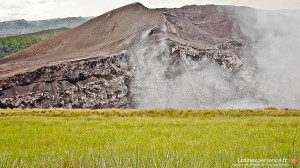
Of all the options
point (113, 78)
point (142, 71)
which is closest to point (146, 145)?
point (113, 78)

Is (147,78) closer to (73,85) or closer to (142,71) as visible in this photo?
(142,71)

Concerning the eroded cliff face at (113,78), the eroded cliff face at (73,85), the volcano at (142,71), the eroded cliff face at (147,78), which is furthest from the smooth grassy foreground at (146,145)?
the volcano at (142,71)

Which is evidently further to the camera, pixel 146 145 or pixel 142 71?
pixel 142 71

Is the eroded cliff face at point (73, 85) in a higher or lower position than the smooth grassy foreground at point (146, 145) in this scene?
lower

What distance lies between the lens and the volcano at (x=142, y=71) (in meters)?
96.5

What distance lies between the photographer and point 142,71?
366 feet

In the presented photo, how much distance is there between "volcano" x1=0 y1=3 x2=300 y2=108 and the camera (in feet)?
317

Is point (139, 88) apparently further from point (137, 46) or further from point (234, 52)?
point (234, 52)

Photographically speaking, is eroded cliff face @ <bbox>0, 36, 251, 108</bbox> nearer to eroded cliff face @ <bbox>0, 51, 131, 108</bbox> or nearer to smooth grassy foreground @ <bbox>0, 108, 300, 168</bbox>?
eroded cliff face @ <bbox>0, 51, 131, 108</bbox>

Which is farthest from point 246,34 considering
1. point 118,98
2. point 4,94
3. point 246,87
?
point 4,94

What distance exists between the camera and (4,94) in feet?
294

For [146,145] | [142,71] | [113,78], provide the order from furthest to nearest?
[142,71] → [113,78] → [146,145]

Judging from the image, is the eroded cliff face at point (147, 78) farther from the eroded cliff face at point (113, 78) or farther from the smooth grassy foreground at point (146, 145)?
the smooth grassy foreground at point (146, 145)

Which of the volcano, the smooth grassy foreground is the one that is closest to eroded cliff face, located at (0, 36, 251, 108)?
the volcano
